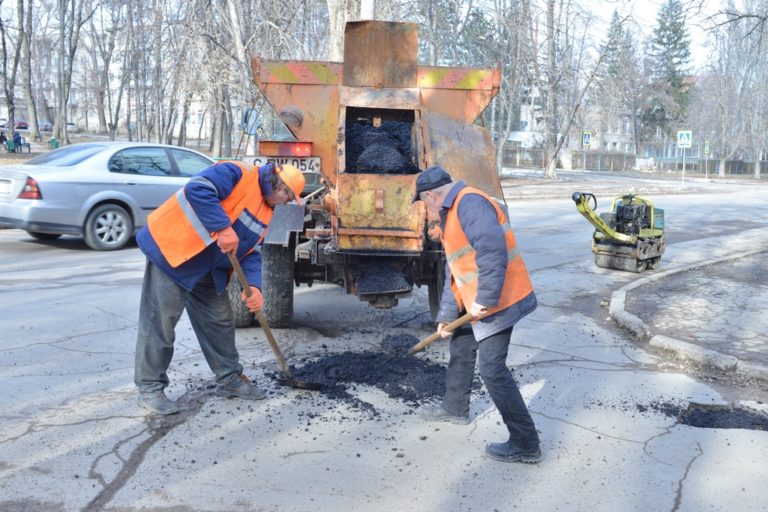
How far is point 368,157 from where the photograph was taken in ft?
19.9

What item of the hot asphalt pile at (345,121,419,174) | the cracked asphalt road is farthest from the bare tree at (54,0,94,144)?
the hot asphalt pile at (345,121,419,174)

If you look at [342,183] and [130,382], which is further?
[342,183]

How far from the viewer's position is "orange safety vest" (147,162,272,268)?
407 centimetres

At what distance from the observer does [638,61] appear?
60094mm

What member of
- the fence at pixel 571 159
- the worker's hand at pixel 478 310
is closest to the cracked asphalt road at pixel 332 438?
the worker's hand at pixel 478 310

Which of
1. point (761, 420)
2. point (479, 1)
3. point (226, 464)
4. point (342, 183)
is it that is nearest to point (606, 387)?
point (761, 420)

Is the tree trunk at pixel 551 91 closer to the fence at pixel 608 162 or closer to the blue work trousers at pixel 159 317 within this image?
the fence at pixel 608 162

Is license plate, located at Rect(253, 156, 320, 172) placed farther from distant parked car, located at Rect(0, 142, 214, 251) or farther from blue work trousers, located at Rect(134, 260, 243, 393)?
distant parked car, located at Rect(0, 142, 214, 251)

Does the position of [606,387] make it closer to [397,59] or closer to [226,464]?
Answer: [226,464]

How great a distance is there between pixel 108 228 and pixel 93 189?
23.6 inches

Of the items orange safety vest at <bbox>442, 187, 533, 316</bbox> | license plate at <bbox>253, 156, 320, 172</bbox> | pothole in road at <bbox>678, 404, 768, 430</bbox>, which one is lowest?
pothole in road at <bbox>678, 404, 768, 430</bbox>

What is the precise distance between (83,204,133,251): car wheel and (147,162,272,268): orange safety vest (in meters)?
6.18

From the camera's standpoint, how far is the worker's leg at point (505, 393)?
3.83m

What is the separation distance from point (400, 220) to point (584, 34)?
27106 mm
